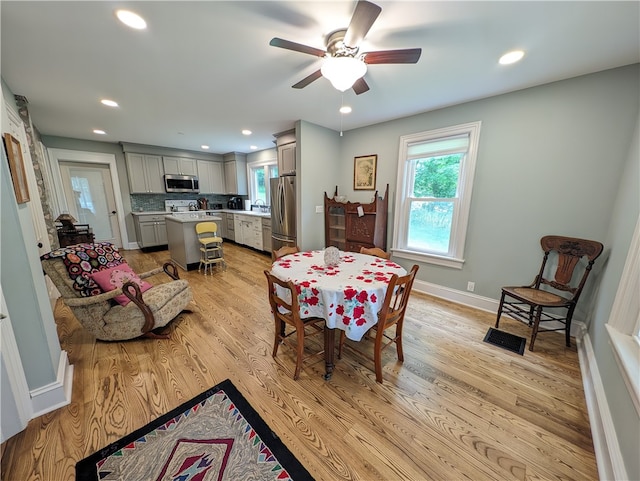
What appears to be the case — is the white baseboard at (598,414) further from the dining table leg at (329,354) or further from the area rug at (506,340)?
the dining table leg at (329,354)

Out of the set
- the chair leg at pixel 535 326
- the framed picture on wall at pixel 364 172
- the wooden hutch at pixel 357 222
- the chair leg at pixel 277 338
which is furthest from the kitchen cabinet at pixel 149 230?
the chair leg at pixel 535 326

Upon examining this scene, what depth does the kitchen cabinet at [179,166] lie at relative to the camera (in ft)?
18.3

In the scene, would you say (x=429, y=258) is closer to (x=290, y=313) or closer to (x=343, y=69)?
(x=290, y=313)

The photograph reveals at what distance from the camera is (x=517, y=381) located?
179cm

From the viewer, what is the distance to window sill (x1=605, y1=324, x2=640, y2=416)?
3.40 ft

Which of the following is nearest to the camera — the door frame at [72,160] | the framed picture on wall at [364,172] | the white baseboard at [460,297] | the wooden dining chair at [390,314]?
the wooden dining chair at [390,314]

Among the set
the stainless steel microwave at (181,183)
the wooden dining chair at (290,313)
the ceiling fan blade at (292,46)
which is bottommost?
the wooden dining chair at (290,313)

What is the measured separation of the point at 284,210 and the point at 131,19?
276 cm

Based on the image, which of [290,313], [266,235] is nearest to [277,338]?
[290,313]

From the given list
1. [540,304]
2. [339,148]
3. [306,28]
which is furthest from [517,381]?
[339,148]

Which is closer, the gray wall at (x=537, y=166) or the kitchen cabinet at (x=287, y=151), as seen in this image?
the gray wall at (x=537, y=166)

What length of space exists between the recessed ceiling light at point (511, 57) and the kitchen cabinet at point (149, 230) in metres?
6.38

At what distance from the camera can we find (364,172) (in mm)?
3701

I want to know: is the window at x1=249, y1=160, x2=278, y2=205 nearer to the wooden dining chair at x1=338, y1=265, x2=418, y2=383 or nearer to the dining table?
the dining table
